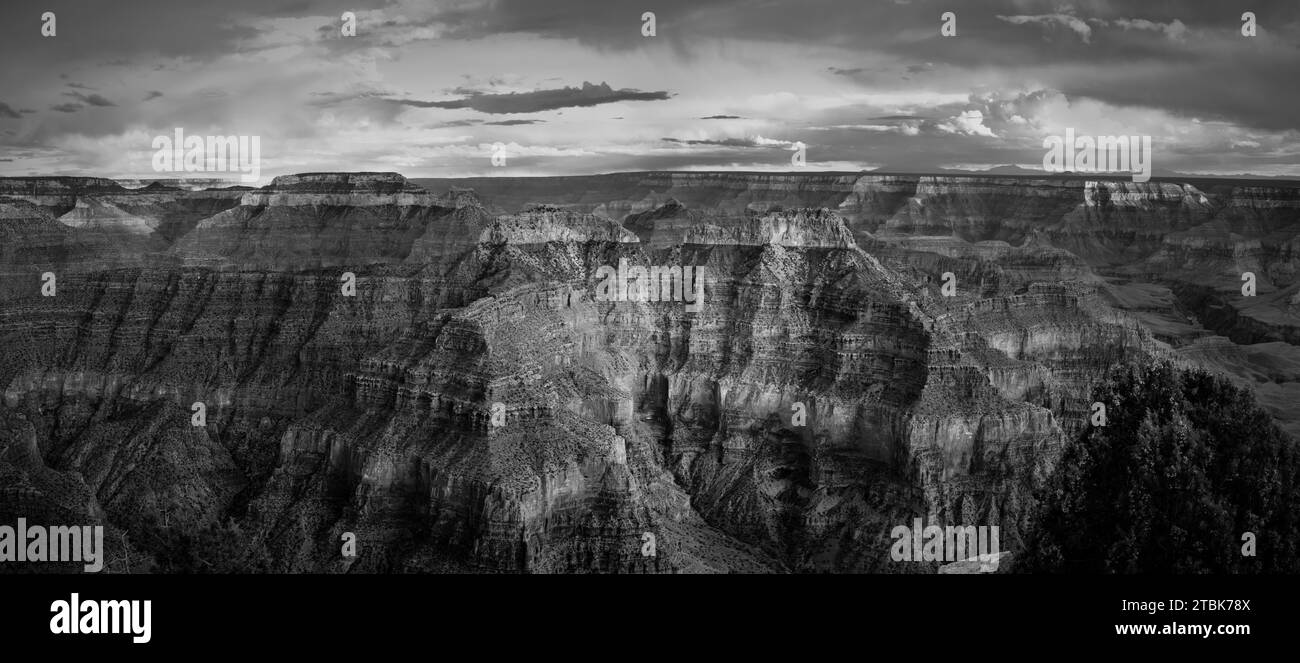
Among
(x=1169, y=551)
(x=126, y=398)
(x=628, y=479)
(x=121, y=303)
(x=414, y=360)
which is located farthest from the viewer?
(x=121, y=303)

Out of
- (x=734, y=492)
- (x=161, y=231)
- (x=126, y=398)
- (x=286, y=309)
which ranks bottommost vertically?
(x=734, y=492)
